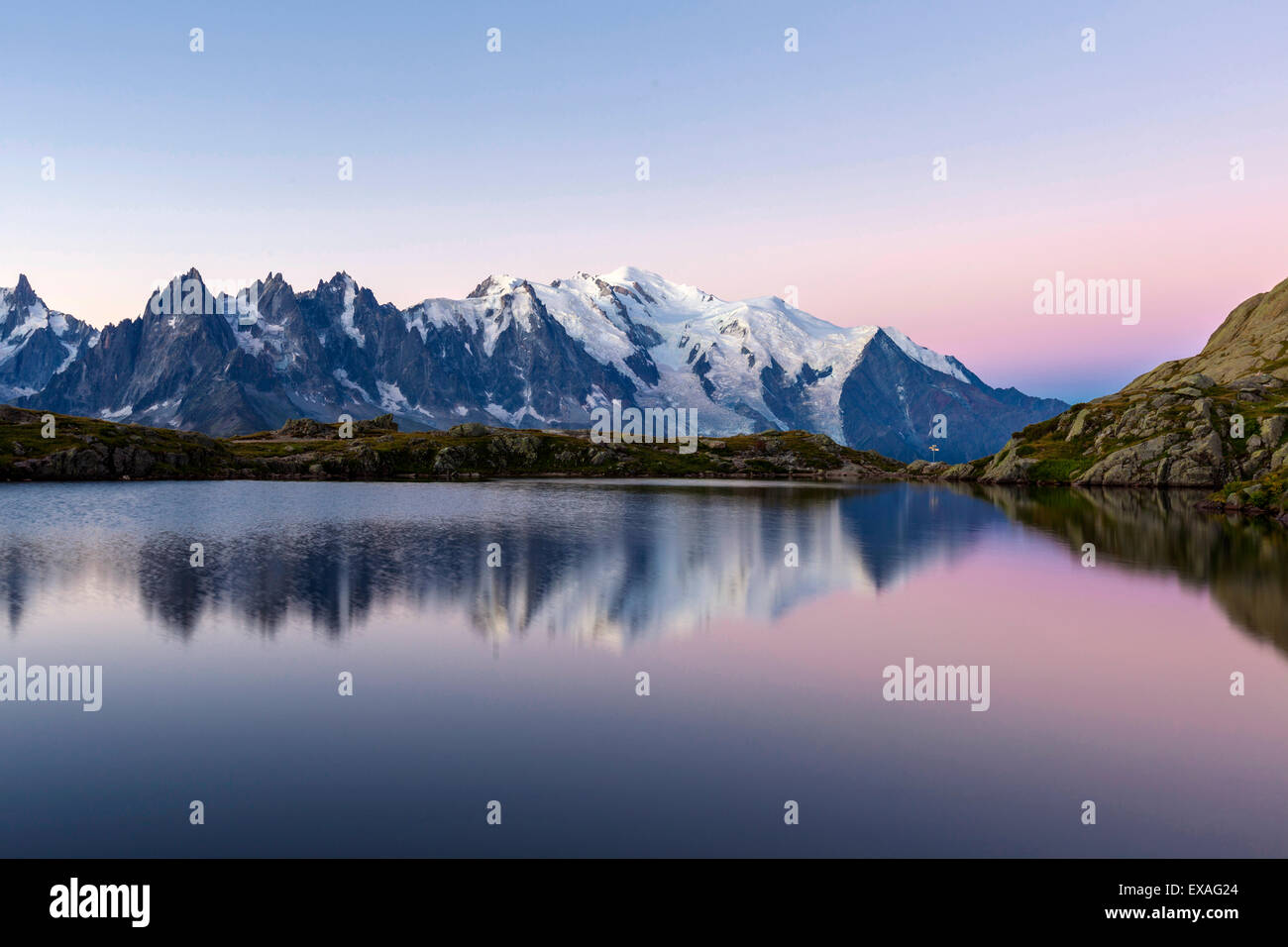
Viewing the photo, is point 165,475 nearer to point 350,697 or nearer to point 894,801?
point 350,697

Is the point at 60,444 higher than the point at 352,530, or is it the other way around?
the point at 60,444

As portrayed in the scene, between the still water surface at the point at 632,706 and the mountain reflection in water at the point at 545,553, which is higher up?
the mountain reflection in water at the point at 545,553

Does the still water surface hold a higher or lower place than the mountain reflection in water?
lower

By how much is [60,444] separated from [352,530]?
152 metres

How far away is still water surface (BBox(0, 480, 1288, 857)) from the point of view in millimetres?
22938

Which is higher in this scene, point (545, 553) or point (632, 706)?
point (545, 553)

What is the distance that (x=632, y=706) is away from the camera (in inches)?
Answer: 1330

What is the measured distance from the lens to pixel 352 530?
93.8 meters

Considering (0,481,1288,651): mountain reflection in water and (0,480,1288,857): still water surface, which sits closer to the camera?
(0,480,1288,857): still water surface

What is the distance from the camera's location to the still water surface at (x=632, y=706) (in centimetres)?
2294

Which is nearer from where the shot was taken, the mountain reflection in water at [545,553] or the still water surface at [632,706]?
the still water surface at [632,706]

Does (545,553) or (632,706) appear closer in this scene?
(632,706)
